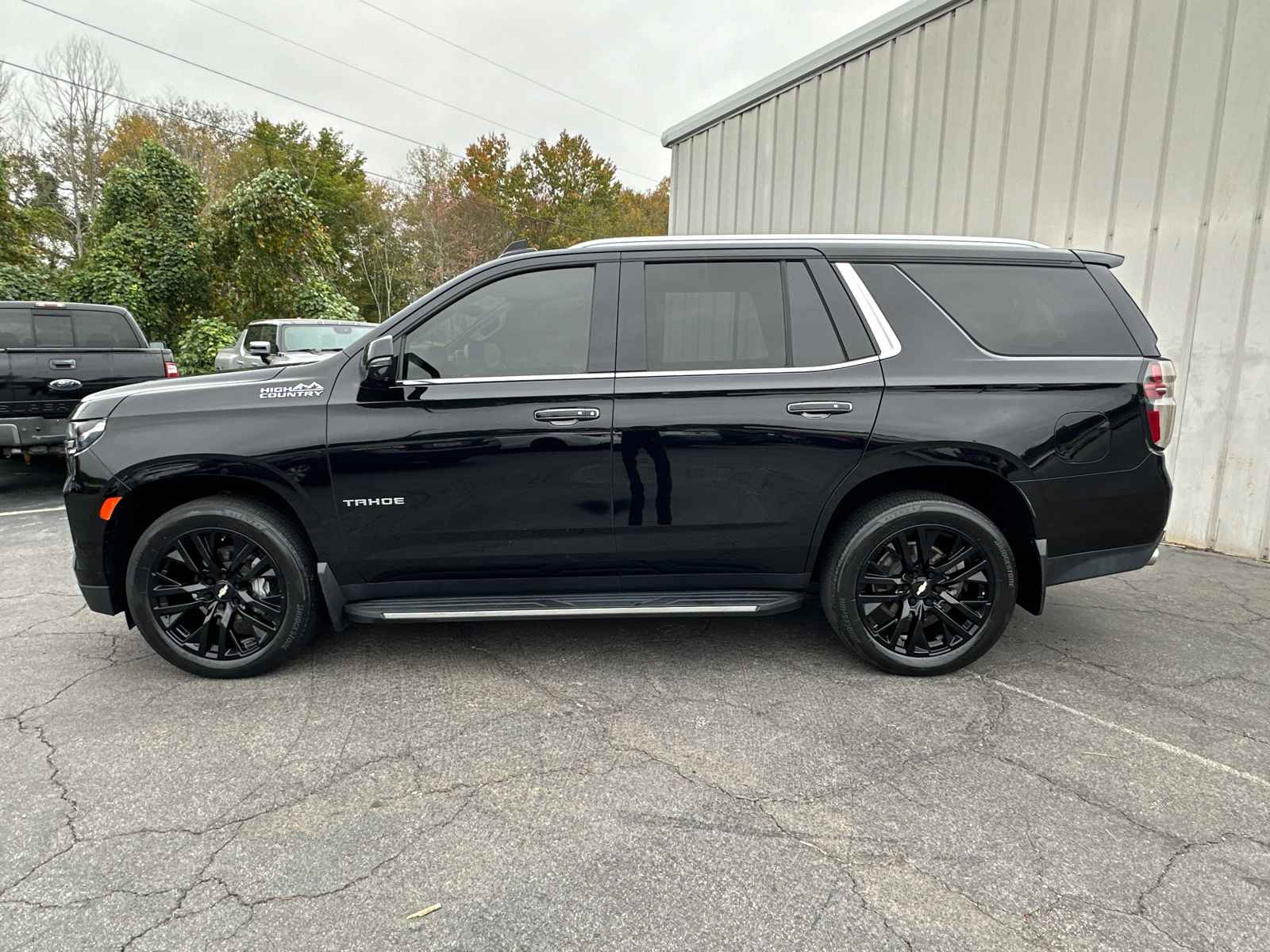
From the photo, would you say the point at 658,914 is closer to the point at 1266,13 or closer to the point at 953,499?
the point at 953,499

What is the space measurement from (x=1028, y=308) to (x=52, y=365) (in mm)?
8528

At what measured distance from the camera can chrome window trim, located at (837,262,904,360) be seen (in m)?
3.42

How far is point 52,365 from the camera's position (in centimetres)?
759

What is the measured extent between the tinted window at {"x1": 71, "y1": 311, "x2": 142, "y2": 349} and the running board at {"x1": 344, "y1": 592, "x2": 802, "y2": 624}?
6583mm

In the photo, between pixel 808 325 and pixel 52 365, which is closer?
pixel 808 325

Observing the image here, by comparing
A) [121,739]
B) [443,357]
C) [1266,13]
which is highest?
[1266,13]

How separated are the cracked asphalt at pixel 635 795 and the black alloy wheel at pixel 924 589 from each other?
23 centimetres

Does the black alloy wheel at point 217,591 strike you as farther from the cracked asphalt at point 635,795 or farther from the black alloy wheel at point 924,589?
the black alloy wheel at point 924,589

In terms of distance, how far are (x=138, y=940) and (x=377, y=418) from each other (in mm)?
1984

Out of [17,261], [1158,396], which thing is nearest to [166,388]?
[1158,396]

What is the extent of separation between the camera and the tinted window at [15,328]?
7434 millimetres

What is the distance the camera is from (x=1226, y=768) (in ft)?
9.08

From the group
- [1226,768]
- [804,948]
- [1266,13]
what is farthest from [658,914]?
[1266,13]

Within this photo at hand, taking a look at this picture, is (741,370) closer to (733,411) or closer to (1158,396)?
(733,411)
